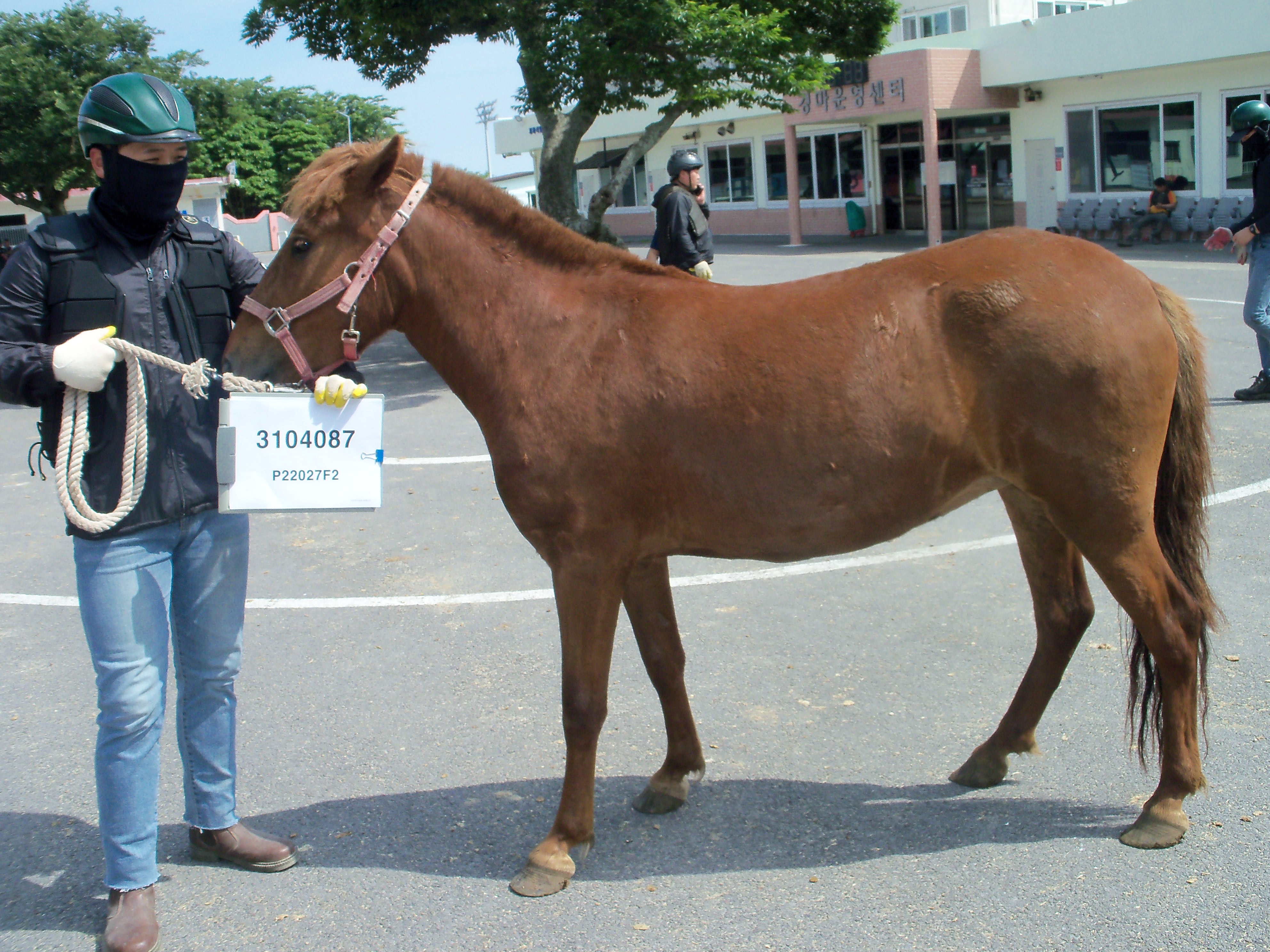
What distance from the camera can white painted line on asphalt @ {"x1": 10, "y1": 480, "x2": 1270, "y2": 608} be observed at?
5473mm

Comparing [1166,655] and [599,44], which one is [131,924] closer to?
[1166,655]

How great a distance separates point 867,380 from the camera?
298 centimetres

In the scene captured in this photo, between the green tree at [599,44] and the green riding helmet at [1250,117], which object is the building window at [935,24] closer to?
the green tree at [599,44]

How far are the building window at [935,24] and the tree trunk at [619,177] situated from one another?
20.1 metres

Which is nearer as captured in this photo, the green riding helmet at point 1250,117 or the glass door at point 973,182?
the green riding helmet at point 1250,117

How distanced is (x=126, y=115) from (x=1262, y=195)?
8143mm

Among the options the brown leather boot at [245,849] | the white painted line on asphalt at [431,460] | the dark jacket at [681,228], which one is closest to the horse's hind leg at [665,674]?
the brown leather boot at [245,849]

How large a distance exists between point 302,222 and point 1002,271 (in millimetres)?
2007

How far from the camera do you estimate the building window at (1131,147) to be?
23.1 meters

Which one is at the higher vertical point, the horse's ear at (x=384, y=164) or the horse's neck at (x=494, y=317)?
the horse's ear at (x=384, y=164)

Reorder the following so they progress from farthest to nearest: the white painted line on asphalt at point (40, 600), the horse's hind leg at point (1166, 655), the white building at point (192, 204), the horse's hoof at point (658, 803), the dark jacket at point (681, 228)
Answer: the white building at point (192, 204) < the dark jacket at point (681, 228) < the white painted line on asphalt at point (40, 600) < the horse's hoof at point (658, 803) < the horse's hind leg at point (1166, 655)

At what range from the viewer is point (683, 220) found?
30.2 feet

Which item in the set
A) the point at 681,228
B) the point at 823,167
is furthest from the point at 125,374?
the point at 823,167

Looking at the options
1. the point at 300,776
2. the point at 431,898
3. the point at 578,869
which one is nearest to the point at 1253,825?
the point at 578,869
